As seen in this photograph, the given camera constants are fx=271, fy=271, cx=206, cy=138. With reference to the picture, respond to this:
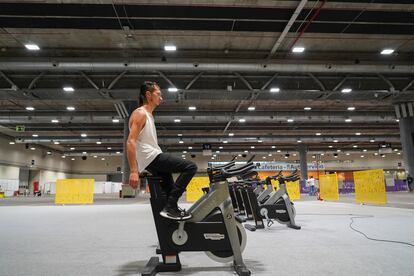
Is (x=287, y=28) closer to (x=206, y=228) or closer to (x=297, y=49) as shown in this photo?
(x=297, y=49)

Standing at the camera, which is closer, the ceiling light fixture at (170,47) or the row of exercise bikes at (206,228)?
the row of exercise bikes at (206,228)

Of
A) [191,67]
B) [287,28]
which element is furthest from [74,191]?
[287,28]

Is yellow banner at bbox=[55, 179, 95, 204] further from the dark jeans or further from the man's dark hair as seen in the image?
the dark jeans

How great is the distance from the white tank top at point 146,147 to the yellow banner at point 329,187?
13.1 meters

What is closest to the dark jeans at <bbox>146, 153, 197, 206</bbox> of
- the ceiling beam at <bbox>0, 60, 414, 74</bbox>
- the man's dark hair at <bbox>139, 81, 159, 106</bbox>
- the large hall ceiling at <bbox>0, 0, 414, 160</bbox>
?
the man's dark hair at <bbox>139, 81, 159, 106</bbox>

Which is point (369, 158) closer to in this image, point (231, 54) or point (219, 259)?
point (231, 54)

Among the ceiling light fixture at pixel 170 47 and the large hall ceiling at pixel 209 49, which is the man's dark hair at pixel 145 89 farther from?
the ceiling light fixture at pixel 170 47

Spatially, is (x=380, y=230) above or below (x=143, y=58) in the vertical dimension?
below

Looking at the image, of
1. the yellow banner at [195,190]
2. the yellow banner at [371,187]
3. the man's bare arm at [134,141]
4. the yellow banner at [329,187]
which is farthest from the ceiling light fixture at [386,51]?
the man's bare arm at [134,141]

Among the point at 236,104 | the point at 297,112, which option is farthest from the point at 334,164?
the point at 236,104

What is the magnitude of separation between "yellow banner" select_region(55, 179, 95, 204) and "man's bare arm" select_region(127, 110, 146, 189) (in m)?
12.8

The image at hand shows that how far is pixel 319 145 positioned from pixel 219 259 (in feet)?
111

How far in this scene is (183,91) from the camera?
11773 mm

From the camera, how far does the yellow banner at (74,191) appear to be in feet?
44.5
